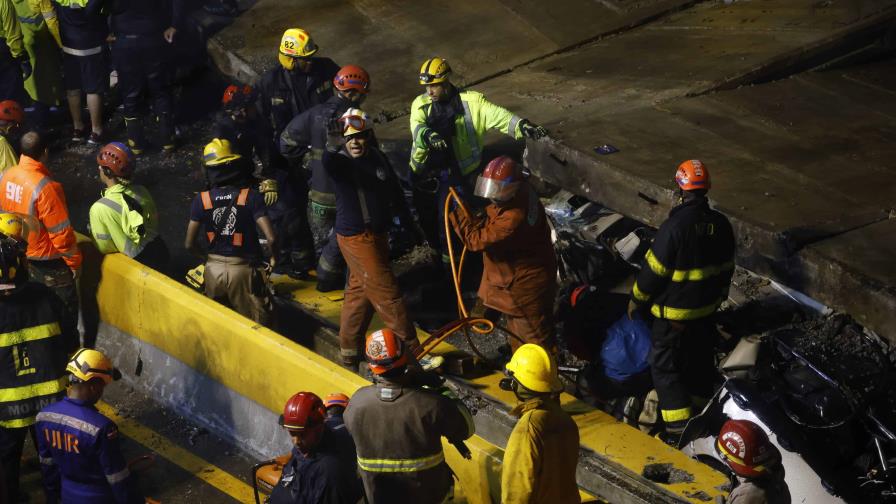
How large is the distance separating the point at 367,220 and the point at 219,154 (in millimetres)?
1219

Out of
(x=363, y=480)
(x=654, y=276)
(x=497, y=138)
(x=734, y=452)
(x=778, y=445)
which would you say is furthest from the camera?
(x=497, y=138)

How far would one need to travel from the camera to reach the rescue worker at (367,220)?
8.20 metres

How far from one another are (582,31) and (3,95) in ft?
19.9

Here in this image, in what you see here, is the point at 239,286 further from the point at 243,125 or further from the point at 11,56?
the point at 11,56

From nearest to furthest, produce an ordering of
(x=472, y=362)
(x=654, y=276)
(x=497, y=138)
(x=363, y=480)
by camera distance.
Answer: (x=363, y=480)
(x=654, y=276)
(x=472, y=362)
(x=497, y=138)

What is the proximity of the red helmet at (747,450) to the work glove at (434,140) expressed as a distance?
404cm

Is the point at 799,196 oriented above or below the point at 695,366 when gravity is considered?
above

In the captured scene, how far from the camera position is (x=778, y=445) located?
7.28 m

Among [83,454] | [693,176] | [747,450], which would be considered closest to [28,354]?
[83,454]

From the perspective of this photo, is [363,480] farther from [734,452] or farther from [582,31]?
[582,31]

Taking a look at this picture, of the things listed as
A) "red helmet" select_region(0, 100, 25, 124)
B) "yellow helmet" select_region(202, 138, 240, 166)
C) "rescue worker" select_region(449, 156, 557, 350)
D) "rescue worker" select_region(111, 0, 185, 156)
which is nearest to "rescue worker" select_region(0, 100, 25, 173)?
"red helmet" select_region(0, 100, 25, 124)

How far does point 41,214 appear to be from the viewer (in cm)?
887

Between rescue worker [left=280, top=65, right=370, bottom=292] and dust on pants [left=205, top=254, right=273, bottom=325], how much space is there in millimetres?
750

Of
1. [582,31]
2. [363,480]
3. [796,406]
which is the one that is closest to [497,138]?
[582,31]
